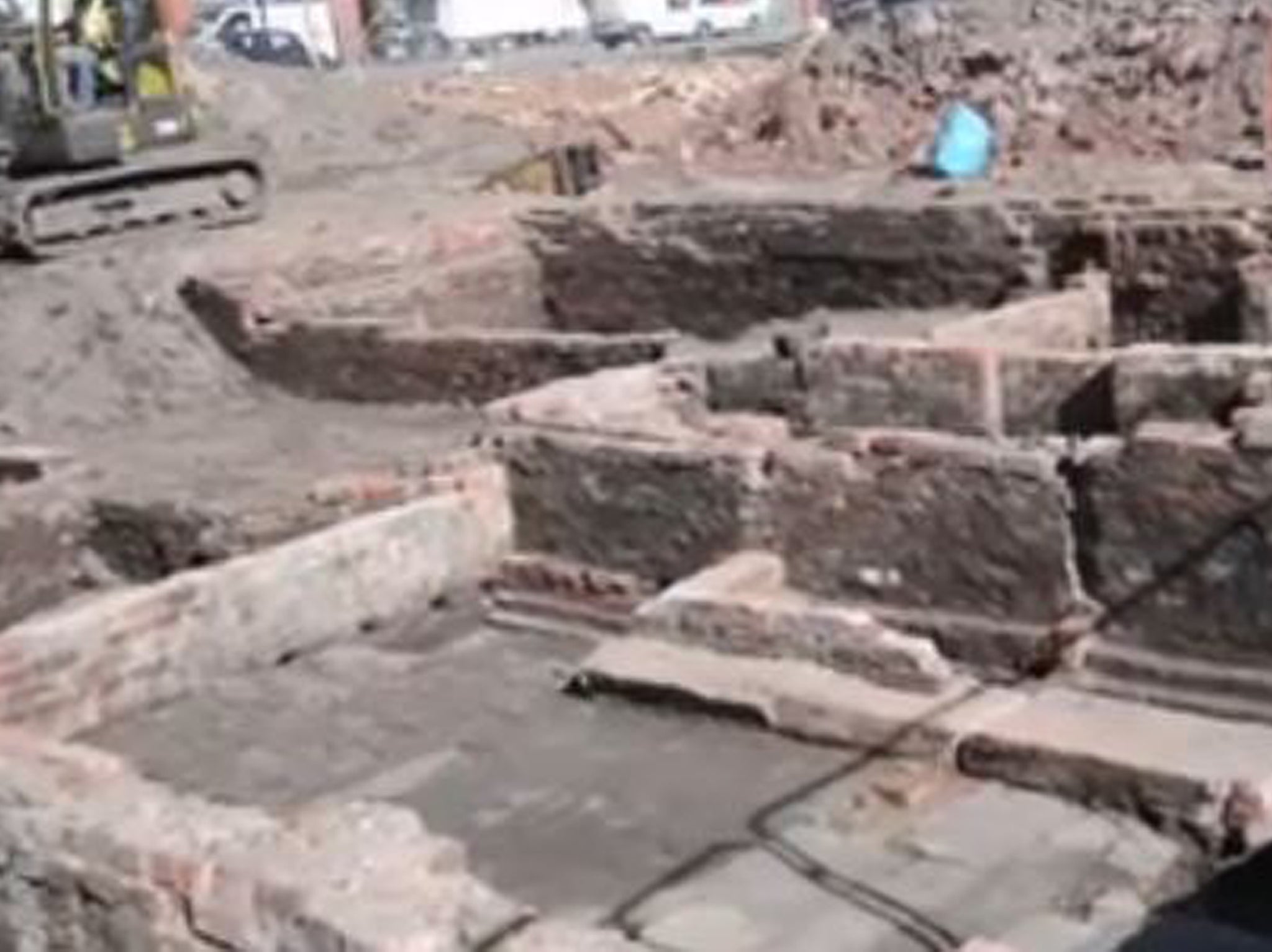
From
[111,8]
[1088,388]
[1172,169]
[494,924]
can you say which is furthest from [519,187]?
[494,924]

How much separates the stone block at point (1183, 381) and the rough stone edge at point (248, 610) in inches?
99.2

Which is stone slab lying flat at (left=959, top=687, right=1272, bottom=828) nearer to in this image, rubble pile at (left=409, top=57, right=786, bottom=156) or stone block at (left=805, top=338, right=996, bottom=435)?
stone block at (left=805, top=338, right=996, bottom=435)

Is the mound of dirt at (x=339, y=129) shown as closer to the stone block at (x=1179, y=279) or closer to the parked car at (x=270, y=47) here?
the stone block at (x=1179, y=279)

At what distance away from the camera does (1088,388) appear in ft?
30.7

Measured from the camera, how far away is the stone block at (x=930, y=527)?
8.00 meters

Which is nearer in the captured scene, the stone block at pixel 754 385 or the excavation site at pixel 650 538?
the excavation site at pixel 650 538

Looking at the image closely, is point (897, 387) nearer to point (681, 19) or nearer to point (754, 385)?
point (754, 385)

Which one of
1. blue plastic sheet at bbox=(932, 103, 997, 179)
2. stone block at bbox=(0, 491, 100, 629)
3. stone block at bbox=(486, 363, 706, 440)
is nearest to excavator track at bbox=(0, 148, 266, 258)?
stone block at bbox=(0, 491, 100, 629)

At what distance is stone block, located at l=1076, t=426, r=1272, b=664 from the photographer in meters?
7.60

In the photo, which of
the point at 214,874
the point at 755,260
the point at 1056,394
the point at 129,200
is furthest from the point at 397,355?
the point at 214,874

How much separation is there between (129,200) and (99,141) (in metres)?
0.43

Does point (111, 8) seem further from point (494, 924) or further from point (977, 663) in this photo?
point (494, 924)

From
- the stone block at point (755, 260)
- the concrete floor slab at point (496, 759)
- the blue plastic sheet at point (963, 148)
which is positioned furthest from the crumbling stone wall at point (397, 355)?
the concrete floor slab at point (496, 759)

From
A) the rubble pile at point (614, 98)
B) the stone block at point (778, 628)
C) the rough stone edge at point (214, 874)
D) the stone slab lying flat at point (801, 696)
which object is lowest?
the stone slab lying flat at point (801, 696)
